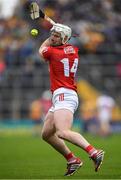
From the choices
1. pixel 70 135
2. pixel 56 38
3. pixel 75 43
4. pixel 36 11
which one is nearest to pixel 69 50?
pixel 56 38

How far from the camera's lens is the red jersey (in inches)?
484

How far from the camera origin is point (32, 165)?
14602mm

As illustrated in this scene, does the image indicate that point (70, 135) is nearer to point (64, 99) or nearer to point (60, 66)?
point (64, 99)

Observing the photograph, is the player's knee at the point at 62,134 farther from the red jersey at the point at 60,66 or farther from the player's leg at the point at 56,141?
the red jersey at the point at 60,66

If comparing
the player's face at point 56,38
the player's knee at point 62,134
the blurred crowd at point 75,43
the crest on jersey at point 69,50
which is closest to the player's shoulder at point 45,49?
the player's face at point 56,38

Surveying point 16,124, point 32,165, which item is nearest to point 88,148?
point 32,165

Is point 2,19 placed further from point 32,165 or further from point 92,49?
point 32,165

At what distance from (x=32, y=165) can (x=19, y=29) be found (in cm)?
1540

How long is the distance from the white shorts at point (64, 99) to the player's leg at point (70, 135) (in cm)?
9

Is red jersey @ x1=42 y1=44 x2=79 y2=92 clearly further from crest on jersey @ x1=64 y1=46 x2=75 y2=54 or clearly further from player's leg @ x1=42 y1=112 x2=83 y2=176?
player's leg @ x1=42 y1=112 x2=83 y2=176

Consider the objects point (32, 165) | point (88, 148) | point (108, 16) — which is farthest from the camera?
point (108, 16)

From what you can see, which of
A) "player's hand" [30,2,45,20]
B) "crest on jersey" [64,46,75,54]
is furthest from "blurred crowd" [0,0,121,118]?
"crest on jersey" [64,46,75,54]

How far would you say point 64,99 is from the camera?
1212 centimetres

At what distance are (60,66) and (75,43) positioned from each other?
52.6ft
